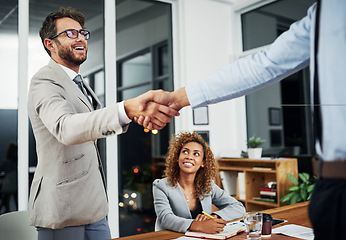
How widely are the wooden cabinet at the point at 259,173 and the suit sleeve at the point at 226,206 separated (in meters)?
1.40

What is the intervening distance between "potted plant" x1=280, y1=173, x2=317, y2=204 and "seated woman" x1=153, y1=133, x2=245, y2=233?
51.4 inches

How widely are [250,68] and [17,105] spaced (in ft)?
9.47

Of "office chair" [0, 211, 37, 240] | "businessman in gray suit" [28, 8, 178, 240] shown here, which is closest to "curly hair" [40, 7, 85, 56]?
"businessman in gray suit" [28, 8, 178, 240]

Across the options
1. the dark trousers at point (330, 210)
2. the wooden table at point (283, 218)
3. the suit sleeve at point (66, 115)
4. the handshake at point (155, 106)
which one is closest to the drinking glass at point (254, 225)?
the wooden table at point (283, 218)

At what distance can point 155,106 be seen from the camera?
1.51m

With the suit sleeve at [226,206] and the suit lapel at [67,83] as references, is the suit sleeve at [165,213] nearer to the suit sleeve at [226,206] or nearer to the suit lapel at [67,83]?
the suit sleeve at [226,206]

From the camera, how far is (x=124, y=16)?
13.1 feet

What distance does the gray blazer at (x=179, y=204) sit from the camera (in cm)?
217

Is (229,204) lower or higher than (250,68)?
lower

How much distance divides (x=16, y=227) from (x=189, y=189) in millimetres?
1080

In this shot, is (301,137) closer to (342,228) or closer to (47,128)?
(47,128)

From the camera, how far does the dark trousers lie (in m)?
0.72

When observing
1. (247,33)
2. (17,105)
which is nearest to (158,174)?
(17,105)

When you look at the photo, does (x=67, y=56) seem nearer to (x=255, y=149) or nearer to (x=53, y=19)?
(x=53, y=19)
